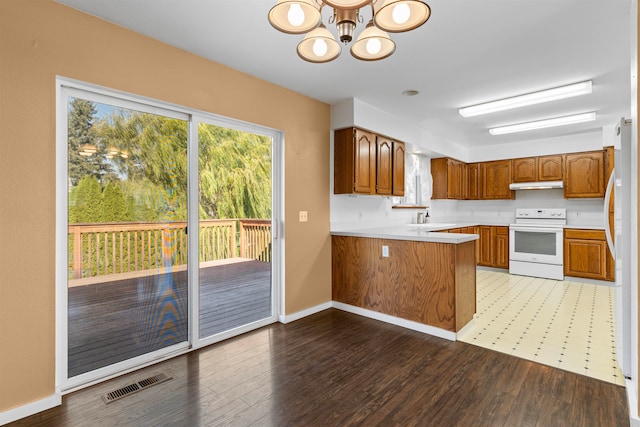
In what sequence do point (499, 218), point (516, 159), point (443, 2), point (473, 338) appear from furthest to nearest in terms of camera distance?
point (499, 218)
point (516, 159)
point (473, 338)
point (443, 2)

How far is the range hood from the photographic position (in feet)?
18.5

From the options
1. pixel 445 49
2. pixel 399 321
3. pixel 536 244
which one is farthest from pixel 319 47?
pixel 536 244

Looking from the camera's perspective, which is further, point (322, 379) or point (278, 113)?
point (278, 113)

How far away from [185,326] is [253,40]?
8.18 ft

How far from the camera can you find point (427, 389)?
2.23 m

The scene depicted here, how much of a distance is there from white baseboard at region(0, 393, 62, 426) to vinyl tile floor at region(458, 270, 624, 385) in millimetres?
3227

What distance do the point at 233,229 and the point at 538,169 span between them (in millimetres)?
5681

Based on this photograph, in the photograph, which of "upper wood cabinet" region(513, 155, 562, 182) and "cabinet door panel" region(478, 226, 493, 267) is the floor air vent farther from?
"upper wood cabinet" region(513, 155, 562, 182)

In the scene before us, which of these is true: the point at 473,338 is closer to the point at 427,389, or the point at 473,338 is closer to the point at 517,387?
the point at 517,387

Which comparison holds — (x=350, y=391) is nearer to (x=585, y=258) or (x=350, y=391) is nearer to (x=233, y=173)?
(x=233, y=173)

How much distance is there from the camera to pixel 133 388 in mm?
2221

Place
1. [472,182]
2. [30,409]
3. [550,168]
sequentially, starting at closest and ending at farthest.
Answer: [30,409]
[550,168]
[472,182]

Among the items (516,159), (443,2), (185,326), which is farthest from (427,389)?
(516,159)

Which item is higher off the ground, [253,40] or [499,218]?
[253,40]
